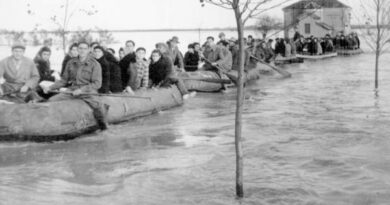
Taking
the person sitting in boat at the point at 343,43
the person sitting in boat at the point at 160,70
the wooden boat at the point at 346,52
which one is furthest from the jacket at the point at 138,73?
the person sitting in boat at the point at 343,43

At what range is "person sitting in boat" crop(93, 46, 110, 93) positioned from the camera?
1146 cm

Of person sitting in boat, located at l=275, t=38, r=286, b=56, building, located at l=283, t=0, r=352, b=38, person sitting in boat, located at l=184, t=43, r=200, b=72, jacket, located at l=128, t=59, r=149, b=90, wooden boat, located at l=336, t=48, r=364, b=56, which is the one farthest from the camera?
building, located at l=283, t=0, r=352, b=38

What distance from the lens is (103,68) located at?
11.5m

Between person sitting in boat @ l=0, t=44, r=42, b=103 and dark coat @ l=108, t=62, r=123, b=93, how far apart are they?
185 centimetres

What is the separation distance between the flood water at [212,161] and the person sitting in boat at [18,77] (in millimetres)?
1404

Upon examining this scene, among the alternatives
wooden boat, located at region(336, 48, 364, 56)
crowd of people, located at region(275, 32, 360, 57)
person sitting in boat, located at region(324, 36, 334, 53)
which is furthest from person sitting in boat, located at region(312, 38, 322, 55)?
wooden boat, located at region(336, 48, 364, 56)

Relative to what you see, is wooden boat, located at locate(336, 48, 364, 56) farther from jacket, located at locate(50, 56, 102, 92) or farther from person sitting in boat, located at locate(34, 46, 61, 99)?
jacket, located at locate(50, 56, 102, 92)

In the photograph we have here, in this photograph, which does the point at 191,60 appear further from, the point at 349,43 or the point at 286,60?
the point at 349,43

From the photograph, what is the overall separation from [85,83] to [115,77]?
1.43 metres

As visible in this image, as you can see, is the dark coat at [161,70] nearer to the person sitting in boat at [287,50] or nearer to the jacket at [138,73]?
the jacket at [138,73]

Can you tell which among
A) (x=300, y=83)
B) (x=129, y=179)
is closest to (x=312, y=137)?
(x=129, y=179)

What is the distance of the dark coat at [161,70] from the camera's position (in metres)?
13.6

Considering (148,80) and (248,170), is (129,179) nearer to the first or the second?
(248,170)

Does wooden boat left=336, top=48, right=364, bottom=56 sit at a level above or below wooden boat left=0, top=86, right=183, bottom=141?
above
